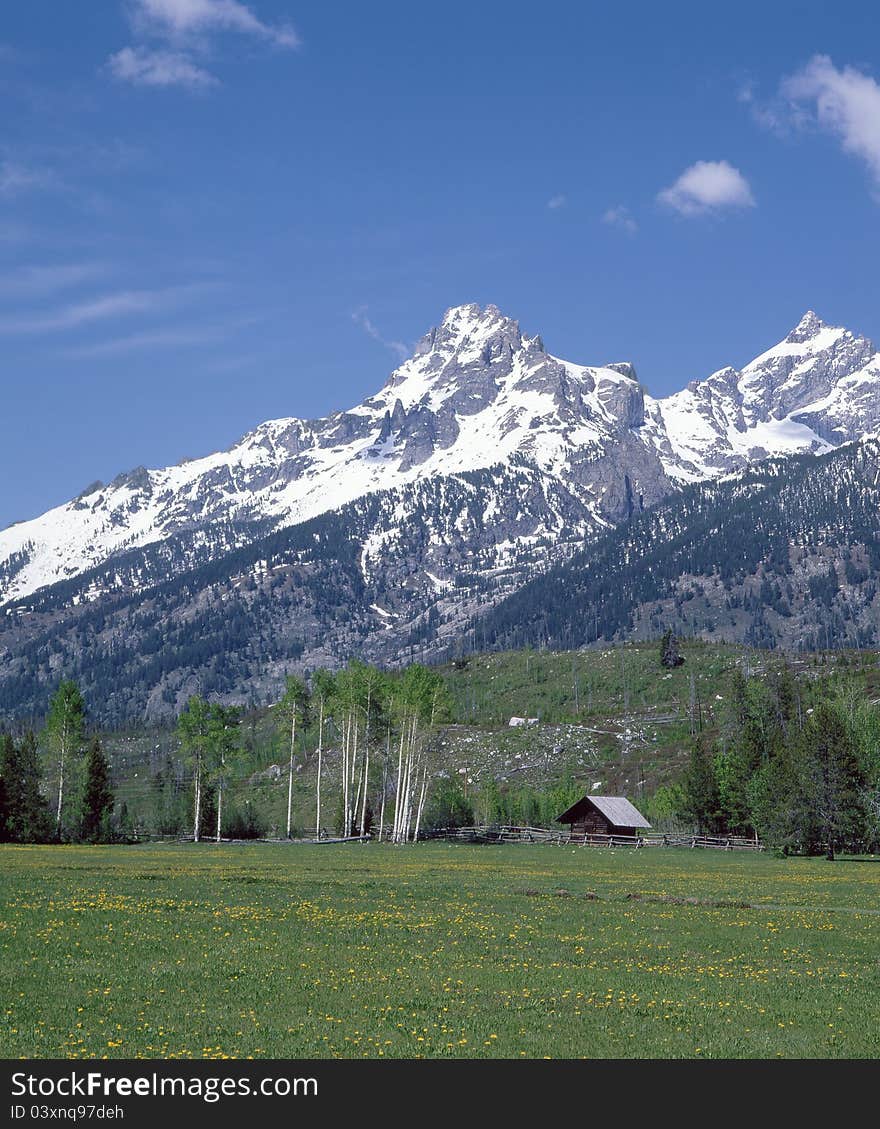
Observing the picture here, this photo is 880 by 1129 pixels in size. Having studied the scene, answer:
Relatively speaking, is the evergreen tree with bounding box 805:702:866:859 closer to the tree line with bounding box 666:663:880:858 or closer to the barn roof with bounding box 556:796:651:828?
the tree line with bounding box 666:663:880:858

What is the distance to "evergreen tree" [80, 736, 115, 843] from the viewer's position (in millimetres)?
97812

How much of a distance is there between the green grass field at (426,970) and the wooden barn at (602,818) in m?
63.6

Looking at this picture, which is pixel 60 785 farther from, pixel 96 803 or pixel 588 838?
pixel 588 838

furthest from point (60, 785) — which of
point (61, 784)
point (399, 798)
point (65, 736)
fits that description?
point (399, 798)

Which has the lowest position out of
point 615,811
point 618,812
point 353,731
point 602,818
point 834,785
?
point 602,818

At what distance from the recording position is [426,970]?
78.9 ft

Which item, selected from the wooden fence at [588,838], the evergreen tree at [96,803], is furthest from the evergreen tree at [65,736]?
the wooden fence at [588,838]

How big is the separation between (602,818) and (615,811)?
1627 millimetres

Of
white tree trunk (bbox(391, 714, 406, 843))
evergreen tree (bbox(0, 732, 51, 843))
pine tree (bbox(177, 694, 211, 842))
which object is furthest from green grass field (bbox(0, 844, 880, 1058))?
white tree trunk (bbox(391, 714, 406, 843))

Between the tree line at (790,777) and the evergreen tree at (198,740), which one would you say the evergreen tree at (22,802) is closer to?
the evergreen tree at (198,740)

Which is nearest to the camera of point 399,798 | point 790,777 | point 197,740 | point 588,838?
point 790,777
